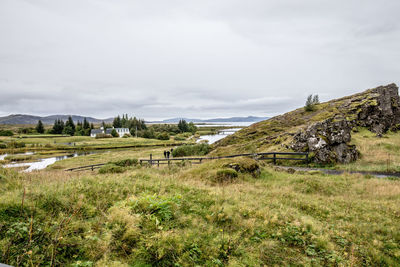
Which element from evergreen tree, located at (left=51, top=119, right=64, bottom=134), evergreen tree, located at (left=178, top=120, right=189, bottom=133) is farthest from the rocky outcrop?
evergreen tree, located at (left=51, top=119, right=64, bottom=134)

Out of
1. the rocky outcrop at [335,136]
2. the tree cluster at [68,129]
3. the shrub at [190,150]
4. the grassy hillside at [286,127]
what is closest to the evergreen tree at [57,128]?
the tree cluster at [68,129]

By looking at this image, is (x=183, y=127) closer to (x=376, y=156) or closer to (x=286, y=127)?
(x=286, y=127)

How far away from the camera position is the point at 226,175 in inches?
426

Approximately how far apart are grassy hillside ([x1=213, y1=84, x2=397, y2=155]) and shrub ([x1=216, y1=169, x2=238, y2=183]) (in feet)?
42.6

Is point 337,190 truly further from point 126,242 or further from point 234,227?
point 126,242

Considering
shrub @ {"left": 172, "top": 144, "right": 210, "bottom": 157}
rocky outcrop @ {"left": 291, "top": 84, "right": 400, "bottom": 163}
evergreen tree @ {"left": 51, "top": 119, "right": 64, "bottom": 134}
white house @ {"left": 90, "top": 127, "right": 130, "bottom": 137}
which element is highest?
evergreen tree @ {"left": 51, "top": 119, "right": 64, "bottom": 134}

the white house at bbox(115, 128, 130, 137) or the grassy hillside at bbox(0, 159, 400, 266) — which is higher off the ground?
the white house at bbox(115, 128, 130, 137)

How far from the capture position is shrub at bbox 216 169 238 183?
34.7ft

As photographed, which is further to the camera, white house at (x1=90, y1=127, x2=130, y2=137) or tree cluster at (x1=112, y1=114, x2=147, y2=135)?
tree cluster at (x1=112, y1=114, x2=147, y2=135)

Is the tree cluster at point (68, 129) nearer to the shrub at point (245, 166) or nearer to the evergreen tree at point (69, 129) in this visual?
the evergreen tree at point (69, 129)

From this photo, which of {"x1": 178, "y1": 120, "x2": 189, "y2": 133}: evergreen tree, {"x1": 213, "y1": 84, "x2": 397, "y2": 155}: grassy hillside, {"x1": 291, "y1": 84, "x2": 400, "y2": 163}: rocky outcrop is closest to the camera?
{"x1": 291, "y1": 84, "x2": 400, "y2": 163}: rocky outcrop

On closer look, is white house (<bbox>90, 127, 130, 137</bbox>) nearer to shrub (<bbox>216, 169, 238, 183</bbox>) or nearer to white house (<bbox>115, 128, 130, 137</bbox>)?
white house (<bbox>115, 128, 130, 137</bbox>)

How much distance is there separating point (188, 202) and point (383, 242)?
544 centimetres

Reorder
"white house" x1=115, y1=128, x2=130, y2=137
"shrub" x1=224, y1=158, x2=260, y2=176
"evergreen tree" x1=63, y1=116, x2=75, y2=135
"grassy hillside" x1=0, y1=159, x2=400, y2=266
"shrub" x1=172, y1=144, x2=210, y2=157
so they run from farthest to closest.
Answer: "white house" x1=115, y1=128, x2=130, y2=137 < "evergreen tree" x1=63, y1=116, x2=75, y2=135 < "shrub" x1=172, y1=144, x2=210, y2=157 < "shrub" x1=224, y1=158, x2=260, y2=176 < "grassy hillside" x1=0, y1=159, x2=400, y2=266
